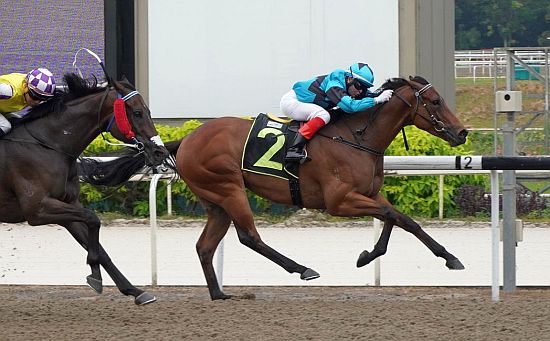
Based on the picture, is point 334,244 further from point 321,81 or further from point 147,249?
point 321,81

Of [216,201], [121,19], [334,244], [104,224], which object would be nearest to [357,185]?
[216,201]

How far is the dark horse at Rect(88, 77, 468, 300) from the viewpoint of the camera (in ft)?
22.7

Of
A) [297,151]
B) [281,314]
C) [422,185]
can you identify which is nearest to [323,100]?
[297,151]

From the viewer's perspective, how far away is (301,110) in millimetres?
7133

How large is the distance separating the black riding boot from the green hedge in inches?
164

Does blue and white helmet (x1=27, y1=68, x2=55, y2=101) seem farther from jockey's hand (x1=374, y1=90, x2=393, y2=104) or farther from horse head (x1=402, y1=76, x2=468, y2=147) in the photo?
horse head (x1=402, y1=76, x2=468, y2=147)

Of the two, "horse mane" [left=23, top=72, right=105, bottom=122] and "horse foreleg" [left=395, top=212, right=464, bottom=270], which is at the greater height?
"horse mane" [left=23, top=72, right=105, bottom=122]

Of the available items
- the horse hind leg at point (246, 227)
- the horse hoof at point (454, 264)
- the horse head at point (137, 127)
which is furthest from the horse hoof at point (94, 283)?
the horse hoof at point (454, 264)

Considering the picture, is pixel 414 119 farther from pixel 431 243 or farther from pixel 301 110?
pixel 431 243

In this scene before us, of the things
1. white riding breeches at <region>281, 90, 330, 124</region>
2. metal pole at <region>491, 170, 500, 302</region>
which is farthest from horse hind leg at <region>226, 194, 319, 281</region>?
metal pole at <region>491, 170, 500, 302</region>

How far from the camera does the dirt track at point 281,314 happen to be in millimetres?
5672

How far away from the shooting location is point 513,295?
7.11 meters

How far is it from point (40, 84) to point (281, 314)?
1.88 m

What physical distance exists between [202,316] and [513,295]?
2021 millimetres
